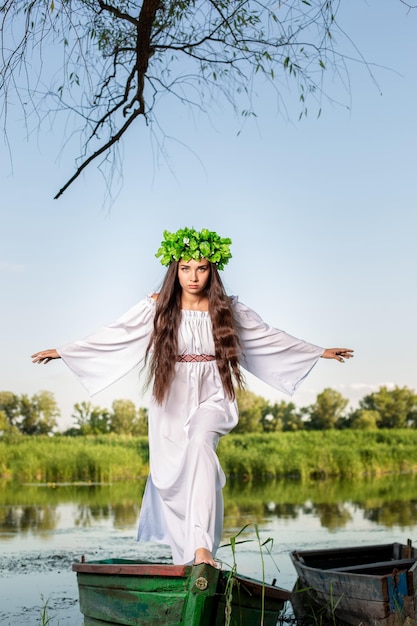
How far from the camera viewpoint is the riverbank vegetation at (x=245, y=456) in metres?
18.0

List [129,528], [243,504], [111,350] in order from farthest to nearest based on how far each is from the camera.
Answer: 1. [243,504]
2. [129,528]
3. [111,350]

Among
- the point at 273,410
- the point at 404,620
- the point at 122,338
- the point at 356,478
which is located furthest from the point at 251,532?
the point at 273,410

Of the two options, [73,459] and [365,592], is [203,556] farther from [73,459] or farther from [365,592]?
[73,459]

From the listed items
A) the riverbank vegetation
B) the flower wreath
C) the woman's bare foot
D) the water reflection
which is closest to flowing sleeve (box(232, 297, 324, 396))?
the flower wreath

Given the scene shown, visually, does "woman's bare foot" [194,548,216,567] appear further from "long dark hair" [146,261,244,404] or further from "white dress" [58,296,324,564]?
"long dark hair" [146,261,244,404]

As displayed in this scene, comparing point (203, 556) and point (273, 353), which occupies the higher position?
point (273, 353)

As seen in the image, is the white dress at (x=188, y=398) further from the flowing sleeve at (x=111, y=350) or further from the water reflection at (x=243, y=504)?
the water reflection at (x=243, y=504)

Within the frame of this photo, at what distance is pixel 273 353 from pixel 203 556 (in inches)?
56.5

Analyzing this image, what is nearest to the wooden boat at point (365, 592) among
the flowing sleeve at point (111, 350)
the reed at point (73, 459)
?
the flowing sleeve at point (111, 350)

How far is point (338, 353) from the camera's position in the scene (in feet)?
17.9

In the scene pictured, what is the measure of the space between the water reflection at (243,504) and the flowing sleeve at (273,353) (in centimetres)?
593

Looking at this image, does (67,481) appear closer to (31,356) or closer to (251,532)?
(251,532)

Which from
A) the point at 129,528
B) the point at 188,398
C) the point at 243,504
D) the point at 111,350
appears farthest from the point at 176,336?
the point at 243,504

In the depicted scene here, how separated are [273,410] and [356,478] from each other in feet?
11.3
